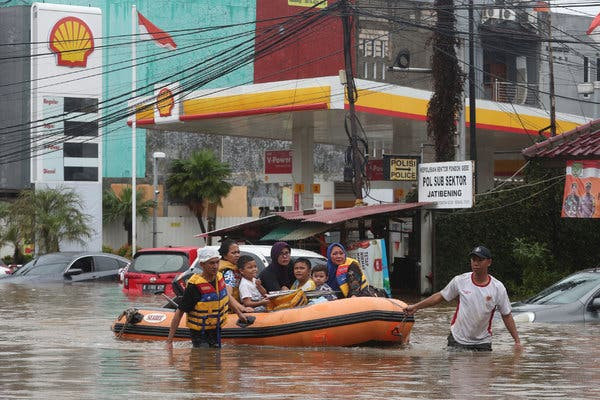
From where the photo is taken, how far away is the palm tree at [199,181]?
250ft

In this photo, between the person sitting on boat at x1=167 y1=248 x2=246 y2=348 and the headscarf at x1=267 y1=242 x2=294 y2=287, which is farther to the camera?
the headscarf at x1=267 y1=242 x2=294 y2=287

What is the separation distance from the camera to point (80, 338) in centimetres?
1783

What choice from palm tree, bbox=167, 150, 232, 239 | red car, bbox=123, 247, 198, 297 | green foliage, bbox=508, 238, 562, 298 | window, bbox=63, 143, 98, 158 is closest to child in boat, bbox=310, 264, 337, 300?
red car, bbox=123, 247, 198, 297

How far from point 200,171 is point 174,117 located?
3478cm

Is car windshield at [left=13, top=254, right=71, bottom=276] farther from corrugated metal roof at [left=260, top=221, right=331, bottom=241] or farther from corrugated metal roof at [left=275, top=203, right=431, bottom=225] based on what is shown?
corrugated metal roof at [left=275, top=203, right=431, bottom=225]

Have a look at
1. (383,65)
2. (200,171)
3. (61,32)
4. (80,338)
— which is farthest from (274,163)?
(200,171)

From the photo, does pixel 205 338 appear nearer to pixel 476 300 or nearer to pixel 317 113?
pixel 476 300

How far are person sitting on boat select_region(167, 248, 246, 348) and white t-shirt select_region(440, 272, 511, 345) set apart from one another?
253 centimetres

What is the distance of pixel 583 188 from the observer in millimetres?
25562

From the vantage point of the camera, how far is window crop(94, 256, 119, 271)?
1309 inches

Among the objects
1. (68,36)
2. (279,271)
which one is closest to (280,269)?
(279,271)

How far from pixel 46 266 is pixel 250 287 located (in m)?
17.9

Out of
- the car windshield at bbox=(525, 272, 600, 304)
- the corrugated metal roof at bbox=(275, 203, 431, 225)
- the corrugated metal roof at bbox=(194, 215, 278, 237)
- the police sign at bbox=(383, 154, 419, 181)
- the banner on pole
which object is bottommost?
the car windshield at bbox=(525, 272, 600, 304)

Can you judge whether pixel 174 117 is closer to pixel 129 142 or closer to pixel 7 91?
pixel 7 91
